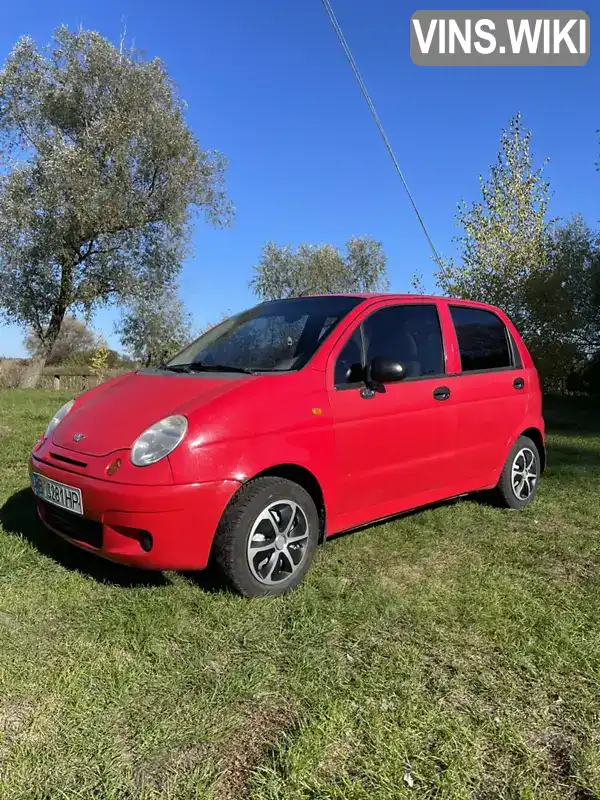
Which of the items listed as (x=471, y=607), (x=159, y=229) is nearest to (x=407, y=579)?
(x=471, y=607)

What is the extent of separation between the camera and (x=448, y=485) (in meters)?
4.36

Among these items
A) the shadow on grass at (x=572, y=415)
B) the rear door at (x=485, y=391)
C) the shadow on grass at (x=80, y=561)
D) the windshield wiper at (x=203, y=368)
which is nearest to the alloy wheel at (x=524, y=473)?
the rear door at (x=485, y=391)

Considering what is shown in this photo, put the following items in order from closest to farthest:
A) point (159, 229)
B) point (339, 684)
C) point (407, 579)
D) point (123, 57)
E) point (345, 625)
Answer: point (339, 684), point (345, 625), point (407, 579), point (123, 57), point (159, 229)

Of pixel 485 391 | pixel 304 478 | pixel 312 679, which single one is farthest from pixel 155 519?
pixel 485 391

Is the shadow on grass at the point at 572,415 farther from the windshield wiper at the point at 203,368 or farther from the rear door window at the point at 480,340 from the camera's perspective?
the windshield wiper at the point at 203,368

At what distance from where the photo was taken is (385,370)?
362 centimetres

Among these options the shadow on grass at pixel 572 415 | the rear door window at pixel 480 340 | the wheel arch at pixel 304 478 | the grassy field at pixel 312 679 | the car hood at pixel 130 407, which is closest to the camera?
the grassy field at pixel 312 679

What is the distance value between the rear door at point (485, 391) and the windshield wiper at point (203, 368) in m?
1.60

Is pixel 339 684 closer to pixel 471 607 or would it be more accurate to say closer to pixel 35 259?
pixel 471 607

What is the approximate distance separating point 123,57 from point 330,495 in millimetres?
17879

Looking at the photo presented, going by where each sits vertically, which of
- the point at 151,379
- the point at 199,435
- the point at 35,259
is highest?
the point at 35,259

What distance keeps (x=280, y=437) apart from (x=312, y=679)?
4.10 ft

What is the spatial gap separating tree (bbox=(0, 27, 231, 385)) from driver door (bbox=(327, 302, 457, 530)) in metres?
14.9

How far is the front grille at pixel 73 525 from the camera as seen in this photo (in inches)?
123
